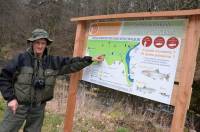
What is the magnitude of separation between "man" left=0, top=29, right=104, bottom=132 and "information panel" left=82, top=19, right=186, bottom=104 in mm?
721

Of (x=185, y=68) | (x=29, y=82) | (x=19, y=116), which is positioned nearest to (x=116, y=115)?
(x=19, y=116)

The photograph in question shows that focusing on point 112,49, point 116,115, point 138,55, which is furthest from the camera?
point 116,115

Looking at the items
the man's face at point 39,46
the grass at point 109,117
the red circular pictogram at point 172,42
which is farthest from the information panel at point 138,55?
the grass at point 109,117

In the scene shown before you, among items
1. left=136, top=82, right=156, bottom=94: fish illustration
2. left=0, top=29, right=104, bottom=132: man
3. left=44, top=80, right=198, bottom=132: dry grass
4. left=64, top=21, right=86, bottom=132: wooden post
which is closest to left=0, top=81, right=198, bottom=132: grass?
Answer: left=44, top=80, right=198, bottom=132: dry grass

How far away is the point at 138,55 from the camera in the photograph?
4.41 metres

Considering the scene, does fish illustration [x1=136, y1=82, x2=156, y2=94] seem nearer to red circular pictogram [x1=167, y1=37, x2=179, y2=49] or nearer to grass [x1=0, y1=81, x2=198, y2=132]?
red circular pictogram [x1=167, y1=37, x2=179, y2=49]

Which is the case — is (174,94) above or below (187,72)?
below

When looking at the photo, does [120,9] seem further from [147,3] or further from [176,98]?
[176,98]

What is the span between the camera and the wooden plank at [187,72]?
3707mm

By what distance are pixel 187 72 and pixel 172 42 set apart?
1.40 ft

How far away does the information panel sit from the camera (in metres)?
3.96

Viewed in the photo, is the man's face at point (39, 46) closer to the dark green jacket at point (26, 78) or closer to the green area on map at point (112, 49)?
the dark green jacket at point (26, 78)

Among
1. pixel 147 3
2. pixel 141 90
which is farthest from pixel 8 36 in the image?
pixel 141 90

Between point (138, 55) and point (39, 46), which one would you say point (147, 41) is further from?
point (39, 46)
